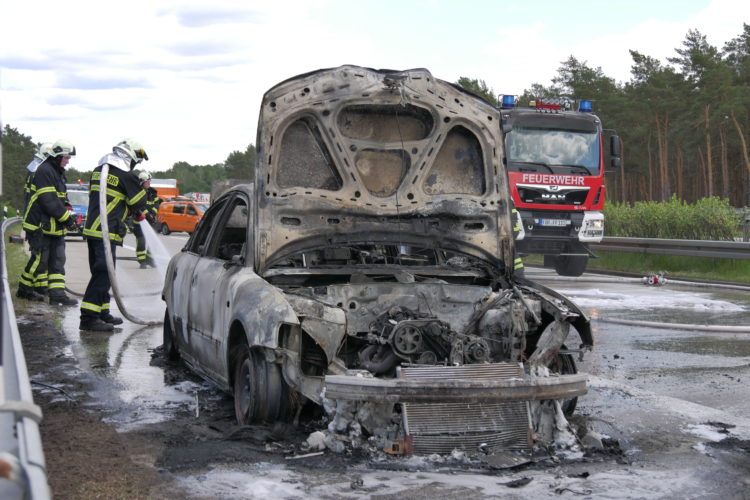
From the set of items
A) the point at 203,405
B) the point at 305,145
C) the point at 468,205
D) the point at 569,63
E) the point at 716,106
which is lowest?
the point at 203,405

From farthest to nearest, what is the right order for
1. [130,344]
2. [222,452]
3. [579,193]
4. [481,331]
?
[579,193], [130,344], [481,331], [222,452]

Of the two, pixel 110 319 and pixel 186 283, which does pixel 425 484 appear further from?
pixel 110 319

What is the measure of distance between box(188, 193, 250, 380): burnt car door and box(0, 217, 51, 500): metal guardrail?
239 cm

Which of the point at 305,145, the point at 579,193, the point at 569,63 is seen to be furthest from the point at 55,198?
the point at 569,63

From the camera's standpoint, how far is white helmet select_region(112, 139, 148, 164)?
10805 millimetres

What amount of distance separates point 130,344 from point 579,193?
38.1ft

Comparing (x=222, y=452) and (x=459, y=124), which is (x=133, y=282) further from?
(x=222, y=452)

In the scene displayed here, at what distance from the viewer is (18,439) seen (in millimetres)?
3410

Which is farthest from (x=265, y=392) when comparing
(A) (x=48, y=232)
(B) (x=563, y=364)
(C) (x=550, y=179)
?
(C) (x=550, y=179)

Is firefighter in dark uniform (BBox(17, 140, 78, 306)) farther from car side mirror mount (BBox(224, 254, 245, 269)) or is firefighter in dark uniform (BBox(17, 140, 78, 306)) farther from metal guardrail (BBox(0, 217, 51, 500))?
metal guardrail (BBox(0, 217, 51, 500))

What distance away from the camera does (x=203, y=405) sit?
7191 millimetres

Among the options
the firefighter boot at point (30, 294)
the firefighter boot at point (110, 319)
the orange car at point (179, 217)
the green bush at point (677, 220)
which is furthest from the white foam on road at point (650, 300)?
the orange car at point (179, 217)

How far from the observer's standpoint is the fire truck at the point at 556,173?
1927cm

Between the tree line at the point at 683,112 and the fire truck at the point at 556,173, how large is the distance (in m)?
42.8
